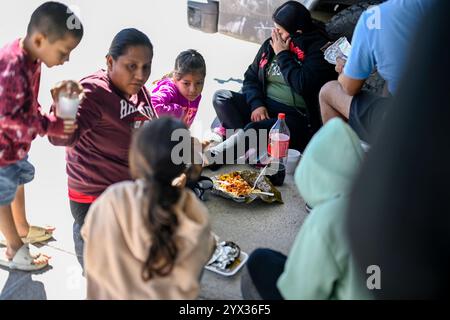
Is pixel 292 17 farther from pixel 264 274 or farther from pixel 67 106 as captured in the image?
pixel 264 274

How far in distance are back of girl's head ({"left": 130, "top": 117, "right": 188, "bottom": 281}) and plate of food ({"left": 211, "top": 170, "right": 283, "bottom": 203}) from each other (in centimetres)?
135

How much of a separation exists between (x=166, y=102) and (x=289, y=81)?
0.99 metres

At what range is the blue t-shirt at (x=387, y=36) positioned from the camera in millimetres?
2525

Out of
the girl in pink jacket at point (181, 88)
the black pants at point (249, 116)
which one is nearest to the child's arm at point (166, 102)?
the girl in pink jacket at point (181, 88)

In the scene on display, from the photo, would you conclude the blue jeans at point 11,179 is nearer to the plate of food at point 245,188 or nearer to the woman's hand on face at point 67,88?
the woman's hand on face at point 67,88

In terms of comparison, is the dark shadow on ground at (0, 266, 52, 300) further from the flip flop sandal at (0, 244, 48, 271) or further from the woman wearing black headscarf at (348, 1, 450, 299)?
the woman wearing black headscarf at (348, 1, 450, 299)

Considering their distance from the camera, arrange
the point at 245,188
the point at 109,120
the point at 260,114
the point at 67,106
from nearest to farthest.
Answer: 1. the point at 67,106
2. the point at 109,120
3. the point at 245,188
4. the point at 260,114

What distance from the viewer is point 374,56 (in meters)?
2.72

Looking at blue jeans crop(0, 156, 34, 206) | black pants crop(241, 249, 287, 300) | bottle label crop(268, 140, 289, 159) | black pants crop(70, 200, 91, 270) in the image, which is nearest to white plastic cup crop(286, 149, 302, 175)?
bottle label crop(268, 140, 289, 159)

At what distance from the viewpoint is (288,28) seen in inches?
139

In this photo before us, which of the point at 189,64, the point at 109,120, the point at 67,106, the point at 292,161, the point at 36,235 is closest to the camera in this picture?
the point at 67,106

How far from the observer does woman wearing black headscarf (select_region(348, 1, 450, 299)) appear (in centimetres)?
104

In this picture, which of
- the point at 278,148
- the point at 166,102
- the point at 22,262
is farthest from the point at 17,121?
the point at 278,148

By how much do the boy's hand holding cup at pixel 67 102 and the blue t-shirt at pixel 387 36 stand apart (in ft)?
5.22
